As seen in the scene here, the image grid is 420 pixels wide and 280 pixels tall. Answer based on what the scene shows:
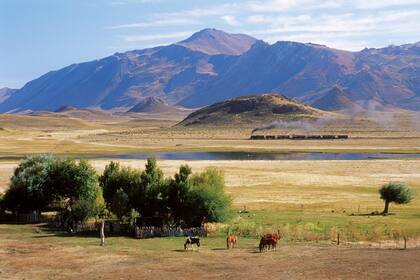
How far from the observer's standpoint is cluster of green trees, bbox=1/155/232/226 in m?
57.4

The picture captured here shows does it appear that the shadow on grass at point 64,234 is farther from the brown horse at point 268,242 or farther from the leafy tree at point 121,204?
the brown horse at point 268,242

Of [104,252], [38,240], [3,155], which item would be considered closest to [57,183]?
[38,240]

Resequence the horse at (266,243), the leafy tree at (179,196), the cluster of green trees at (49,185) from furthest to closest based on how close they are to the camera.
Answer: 1. the cluster of green trees at (49,185)
2. the leafy tree at (179,196)
3. the horse at (266,243)

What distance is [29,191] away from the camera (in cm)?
6381

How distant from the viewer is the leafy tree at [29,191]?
210 ft

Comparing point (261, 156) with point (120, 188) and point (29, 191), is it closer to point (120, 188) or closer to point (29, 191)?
point (120, 188)

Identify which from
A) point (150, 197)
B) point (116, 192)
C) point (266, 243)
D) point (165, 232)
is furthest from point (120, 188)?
point (266, 243)

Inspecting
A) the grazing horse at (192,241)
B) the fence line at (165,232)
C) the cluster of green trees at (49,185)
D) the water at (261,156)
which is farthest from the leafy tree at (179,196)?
the water at (261,156)

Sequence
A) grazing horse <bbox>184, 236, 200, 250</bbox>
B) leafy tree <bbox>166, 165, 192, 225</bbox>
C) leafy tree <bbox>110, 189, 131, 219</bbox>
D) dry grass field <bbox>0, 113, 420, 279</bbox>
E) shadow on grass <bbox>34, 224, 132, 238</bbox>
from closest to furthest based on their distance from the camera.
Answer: dry grass field <bbox>0, 113, 420, 279</bbox>
grazing horse <bbox>184, 236, 200, 250</bbox>
shadow on grass <bbox>34, 224, 132, 238</bbox>
leafy tree <bbox>166, 165, 192, 225</bbox>
leafy tree <bbox>110, 189, 131, 219</bbox>

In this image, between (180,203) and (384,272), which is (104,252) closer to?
(180,203)

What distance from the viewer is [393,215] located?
209ft

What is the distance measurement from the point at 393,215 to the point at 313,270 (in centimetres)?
2834

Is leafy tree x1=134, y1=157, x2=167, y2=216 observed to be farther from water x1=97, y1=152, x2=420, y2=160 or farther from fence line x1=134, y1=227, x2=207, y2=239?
water x1=97, y1=152, x2=420, y2=160

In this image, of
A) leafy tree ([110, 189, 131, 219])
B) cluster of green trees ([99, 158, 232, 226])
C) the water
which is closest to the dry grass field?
cluster of green trees ([99, 158, 232, 226])
